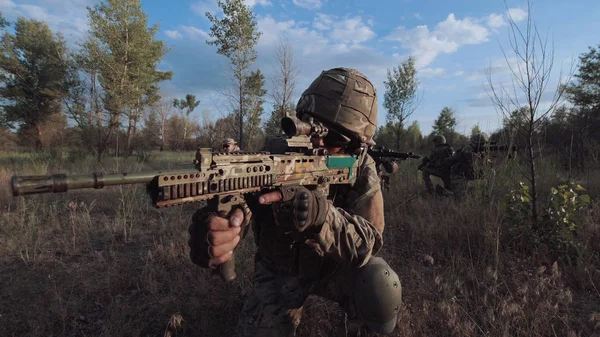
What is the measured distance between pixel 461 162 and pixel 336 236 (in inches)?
311

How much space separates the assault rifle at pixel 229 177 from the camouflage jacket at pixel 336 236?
0.19 m

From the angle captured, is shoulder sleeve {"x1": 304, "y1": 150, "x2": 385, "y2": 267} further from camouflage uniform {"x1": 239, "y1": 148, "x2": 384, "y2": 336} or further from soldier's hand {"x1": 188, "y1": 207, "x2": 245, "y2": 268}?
soldier's hand {"x1": 188, "y1": 207, "x2": 245, "y2": 268}

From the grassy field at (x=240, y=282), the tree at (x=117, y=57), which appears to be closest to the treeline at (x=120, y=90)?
the tree at (x=117, y=57)

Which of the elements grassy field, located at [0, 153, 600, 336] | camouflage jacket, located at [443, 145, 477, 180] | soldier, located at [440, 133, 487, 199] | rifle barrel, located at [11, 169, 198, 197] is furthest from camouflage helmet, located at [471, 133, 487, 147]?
rifle barrel, located at [11, 169, 198, 197]

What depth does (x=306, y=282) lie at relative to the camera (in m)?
2.51

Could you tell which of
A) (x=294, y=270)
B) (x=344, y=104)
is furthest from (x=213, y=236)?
(x=344, y=104)

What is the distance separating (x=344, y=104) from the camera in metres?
2.56

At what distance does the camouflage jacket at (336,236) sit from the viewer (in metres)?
1.87

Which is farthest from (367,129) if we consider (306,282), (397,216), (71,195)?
(71,195)

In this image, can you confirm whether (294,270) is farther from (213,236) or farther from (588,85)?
(588,85)

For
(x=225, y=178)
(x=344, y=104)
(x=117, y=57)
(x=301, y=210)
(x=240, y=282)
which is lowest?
(x=240, y=282)

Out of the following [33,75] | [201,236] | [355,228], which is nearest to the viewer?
[201,236]

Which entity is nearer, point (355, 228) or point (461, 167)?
point (355, 228)

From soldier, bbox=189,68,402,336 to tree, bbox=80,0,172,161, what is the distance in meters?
13.6
